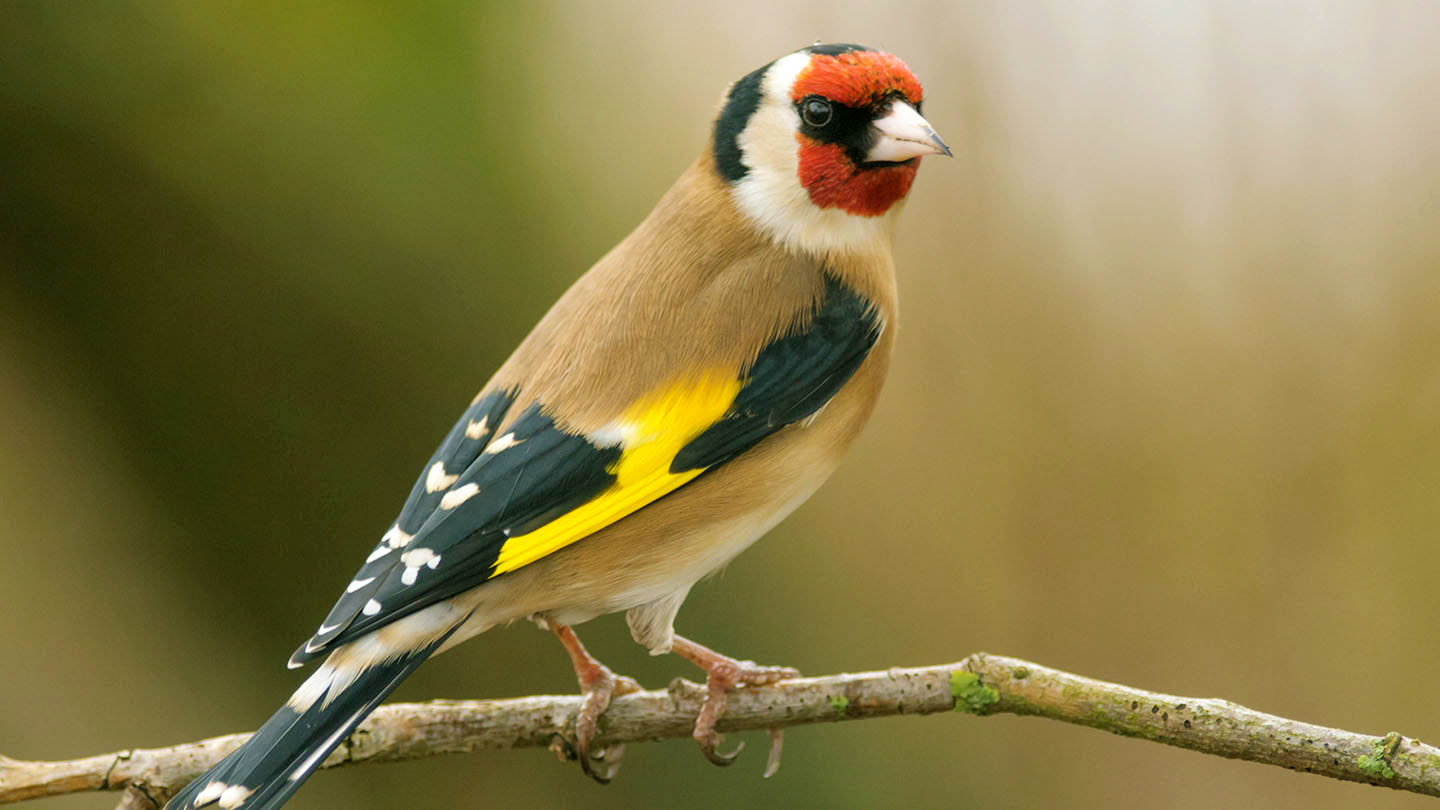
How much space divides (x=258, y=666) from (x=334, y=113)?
50.5 inches

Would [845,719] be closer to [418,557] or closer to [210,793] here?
[418,557]

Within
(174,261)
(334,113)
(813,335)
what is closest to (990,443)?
(813,335)

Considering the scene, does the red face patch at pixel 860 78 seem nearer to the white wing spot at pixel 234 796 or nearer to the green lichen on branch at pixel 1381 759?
the green lichen on branch at pixel 1381 759

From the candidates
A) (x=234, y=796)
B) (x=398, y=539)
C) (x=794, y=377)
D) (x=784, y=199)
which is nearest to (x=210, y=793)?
(x=234, y=796)

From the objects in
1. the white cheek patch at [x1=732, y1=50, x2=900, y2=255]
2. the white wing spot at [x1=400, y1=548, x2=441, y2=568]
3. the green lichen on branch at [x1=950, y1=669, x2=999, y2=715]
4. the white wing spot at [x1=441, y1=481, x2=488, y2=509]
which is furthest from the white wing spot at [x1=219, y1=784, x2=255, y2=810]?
the white cheek patch at [x1=732, y1=50, x2=900, y2=255]

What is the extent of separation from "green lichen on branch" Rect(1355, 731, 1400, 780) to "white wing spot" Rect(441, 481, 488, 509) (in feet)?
4.03

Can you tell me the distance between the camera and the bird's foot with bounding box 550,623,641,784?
226cm

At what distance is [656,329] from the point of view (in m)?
2.09

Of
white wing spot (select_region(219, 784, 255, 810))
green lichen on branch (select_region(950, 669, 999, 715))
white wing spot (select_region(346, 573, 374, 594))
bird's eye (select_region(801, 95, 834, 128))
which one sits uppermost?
bird's eye (select_region(801, 95, 834, 128))

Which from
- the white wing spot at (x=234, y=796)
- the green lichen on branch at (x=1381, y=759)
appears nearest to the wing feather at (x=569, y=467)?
the white wing spot at (x=234, y=796)

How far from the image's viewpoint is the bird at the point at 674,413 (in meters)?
1.94

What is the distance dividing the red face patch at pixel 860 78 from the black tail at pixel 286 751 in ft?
3.41

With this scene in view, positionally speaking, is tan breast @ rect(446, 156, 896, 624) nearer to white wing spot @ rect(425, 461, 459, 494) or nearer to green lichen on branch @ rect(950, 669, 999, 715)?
white wing spot @ rect(425, 461, 459, 494)

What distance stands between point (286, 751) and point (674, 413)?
2.33 feet
